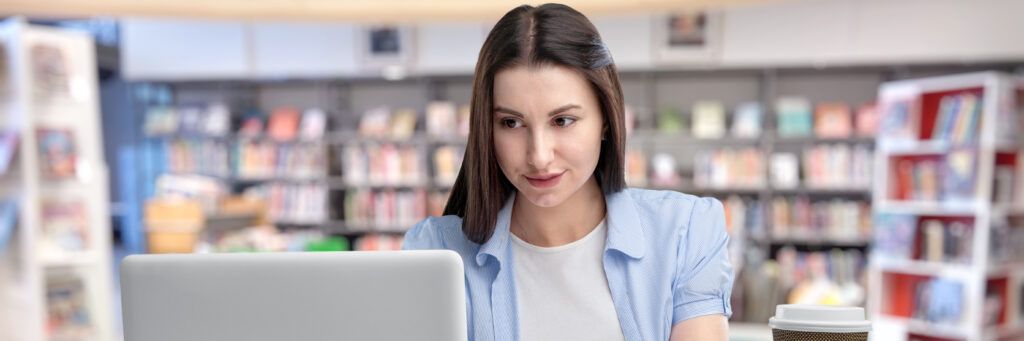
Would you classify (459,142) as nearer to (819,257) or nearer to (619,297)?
(819,257)

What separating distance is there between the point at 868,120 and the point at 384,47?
3775 mm

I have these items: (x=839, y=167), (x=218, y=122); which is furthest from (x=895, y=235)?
(x=218, y=122)

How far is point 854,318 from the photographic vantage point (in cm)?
68

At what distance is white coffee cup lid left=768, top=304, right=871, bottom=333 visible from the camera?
0.67 m

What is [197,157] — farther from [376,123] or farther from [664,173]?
[664,173]

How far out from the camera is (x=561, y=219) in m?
1.13

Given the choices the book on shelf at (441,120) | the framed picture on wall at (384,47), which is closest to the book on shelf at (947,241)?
the book on shelf at (441,120)

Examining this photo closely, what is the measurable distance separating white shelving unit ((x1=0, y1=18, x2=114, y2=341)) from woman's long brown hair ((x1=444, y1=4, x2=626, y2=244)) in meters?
2.95

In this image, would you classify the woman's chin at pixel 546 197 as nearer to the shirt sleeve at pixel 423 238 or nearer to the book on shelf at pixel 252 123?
the shirt sleeve at pixel 423 238

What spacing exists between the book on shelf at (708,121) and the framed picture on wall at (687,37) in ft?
1.17

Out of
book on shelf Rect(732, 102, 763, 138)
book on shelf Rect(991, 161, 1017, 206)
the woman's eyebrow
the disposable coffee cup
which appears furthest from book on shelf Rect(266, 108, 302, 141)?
the disposable coffee cup

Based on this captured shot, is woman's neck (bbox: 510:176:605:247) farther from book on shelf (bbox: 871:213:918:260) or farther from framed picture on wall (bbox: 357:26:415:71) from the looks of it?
framed picture on wall (bbox: 357:26:415:71)

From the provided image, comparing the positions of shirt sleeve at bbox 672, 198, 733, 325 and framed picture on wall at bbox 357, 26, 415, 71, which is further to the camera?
framed picture on wall at bbox 357, 26, 415, 71

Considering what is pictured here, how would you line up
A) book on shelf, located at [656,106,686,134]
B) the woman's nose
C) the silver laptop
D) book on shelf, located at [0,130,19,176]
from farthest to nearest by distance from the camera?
book on shelf, located at [656,106,686,134] < book on shelf, located at [0,130,19,176] < the woman's nose < the silver laptop
